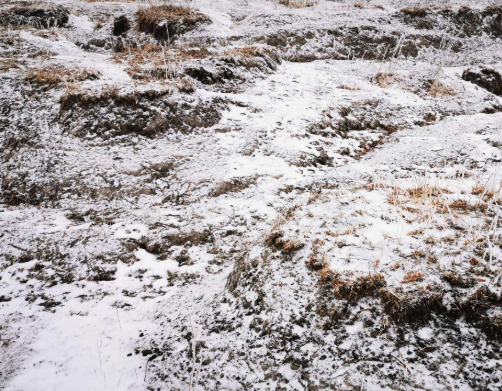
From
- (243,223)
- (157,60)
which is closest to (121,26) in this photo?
(157,60)

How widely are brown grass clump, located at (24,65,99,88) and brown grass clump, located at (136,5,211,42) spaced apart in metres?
7.91

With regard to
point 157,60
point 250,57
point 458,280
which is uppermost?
point 250,57

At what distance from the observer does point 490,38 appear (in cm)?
1602

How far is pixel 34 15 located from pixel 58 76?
13.3 m

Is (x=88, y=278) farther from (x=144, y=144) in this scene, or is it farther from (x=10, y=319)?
(x=144, y=144)

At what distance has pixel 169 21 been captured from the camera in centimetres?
1516

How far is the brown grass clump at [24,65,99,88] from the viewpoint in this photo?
780 cm

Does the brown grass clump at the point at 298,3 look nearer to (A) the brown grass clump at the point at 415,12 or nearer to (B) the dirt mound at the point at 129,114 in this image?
(A) the brown grass clump at the point at 415,12

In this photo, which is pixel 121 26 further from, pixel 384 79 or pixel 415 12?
pixel 415 12

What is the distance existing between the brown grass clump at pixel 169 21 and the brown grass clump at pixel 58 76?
791 cm

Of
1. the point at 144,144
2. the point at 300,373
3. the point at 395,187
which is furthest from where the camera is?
the point at 144,144

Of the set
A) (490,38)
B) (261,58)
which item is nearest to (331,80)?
(261,58)

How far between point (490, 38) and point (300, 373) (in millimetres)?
22845

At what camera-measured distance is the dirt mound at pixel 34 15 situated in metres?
15.2
